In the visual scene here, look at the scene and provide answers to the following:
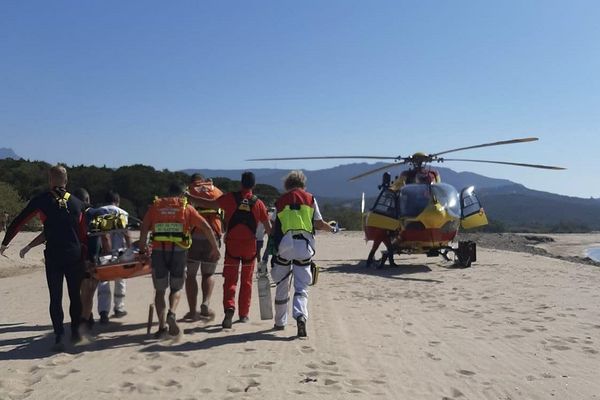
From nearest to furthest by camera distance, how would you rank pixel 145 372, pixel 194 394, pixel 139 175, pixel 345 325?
1. pixel 194 394
2. pixel 145 372
3. pixel 345 325
4. pixel 139 175

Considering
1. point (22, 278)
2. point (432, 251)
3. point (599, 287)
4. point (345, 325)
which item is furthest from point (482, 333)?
point (22, 278)

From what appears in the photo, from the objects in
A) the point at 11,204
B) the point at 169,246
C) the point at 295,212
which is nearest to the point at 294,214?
the point at 295,212

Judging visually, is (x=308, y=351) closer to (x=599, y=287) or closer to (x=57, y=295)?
(x=57, y=295)

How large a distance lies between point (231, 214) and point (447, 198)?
10155 mm

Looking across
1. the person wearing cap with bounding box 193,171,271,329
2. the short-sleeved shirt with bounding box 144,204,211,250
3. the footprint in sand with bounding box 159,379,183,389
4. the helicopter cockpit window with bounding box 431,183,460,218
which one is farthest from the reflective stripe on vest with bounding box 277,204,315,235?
the helicopter cockpit window with bounding box 431,183,460,218

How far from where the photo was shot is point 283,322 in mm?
7301

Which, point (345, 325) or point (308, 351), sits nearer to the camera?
point (308, 351)

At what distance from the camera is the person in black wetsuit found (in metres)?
6.25

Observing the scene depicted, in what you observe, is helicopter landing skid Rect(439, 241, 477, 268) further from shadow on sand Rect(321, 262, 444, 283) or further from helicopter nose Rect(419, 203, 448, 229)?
helicopter nose Rect(419, 203, 448, 229)

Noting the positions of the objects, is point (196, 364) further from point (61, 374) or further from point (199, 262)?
point (199, 262)

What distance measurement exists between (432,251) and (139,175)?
35.4 m

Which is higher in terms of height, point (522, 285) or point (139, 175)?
point (139, 175)

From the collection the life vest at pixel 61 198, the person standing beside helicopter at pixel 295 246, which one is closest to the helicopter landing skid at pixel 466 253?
the person standing beside helicopter at pixel 295 246

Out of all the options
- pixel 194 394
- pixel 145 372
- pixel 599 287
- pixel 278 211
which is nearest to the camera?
pixel 194 394
